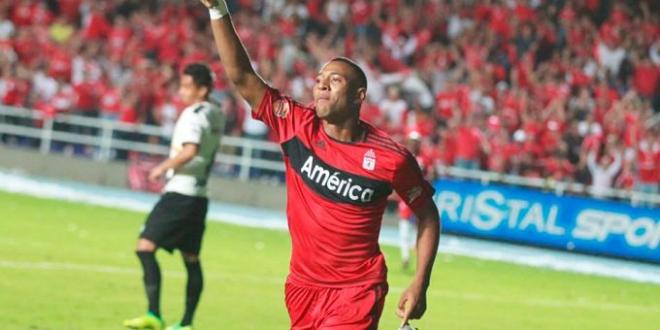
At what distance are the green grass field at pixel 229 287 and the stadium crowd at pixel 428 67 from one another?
164 inches

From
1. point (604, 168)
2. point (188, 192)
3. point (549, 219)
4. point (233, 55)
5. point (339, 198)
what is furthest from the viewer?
point (604, 168)

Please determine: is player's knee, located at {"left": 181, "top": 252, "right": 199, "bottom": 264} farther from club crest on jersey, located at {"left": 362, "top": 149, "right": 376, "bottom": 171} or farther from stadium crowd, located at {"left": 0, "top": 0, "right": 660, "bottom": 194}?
stadium crowd, located at {"left": 0, "top": 0, "right": 660, "bottom": 194}

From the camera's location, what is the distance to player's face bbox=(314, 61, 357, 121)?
7.83m

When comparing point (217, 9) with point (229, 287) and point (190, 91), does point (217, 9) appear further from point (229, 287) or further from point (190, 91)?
→ point (229, 287)

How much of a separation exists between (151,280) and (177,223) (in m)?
0.64

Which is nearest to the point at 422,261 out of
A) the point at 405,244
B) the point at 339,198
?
the point at 339,198

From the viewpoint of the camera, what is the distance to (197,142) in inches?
497

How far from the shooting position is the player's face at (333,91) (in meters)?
7.83

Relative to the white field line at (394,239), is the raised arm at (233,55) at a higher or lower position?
higher

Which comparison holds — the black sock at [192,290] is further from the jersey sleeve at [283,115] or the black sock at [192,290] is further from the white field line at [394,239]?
the white field line at [394,239]

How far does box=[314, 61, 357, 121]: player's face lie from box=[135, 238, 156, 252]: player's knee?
16.4ft

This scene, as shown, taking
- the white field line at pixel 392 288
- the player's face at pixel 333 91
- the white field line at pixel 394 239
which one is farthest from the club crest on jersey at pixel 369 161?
the white field line at pixel 394 239

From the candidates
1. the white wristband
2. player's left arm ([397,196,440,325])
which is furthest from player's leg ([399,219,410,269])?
the white wristband

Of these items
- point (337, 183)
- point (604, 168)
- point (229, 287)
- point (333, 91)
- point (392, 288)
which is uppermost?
point (604, 168)
